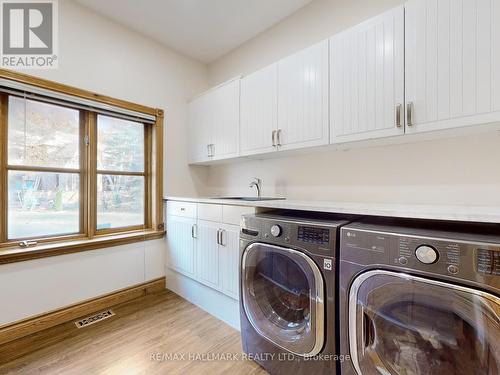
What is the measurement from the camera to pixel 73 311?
6.64 feet

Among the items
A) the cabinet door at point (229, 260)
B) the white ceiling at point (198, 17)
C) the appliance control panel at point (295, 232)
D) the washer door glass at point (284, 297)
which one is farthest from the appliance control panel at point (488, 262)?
the white ceiling at point (198, 17)

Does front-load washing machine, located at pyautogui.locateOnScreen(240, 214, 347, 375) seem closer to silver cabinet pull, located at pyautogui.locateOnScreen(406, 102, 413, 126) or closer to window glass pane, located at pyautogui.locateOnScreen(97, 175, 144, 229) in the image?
silver cabinet pull, located at pyautogui.locateOnScreen(406, 102, 413, 126)

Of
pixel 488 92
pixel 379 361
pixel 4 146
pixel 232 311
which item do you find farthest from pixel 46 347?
pixel 488 92

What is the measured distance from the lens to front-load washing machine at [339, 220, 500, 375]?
2.78 feet

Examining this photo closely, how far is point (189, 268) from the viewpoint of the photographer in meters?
2.35

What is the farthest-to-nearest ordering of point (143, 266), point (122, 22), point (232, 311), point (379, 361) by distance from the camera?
point (143, 266) < point (122, 22) < point (232, 311) < point (379, 361)

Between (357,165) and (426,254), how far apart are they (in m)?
1.06

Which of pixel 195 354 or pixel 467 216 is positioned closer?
pixel 467 216

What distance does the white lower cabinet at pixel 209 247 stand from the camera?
1899 mm

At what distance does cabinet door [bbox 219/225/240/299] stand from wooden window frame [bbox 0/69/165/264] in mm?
1009

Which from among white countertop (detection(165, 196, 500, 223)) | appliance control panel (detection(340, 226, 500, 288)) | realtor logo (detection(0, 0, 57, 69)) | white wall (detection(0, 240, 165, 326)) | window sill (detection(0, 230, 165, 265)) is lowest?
white wall (detection(0, 240, 165, 326))

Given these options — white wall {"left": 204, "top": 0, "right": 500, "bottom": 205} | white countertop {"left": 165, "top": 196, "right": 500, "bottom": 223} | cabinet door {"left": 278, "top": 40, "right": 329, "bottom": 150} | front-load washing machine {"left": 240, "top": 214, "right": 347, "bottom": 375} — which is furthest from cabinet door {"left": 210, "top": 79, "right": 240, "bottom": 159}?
front-load washing machine {"left": 240, "top": 214, "right": 347, "bottom": 375}

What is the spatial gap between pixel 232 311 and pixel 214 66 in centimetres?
279

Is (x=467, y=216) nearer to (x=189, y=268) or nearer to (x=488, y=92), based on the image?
(x=488, y=92)
